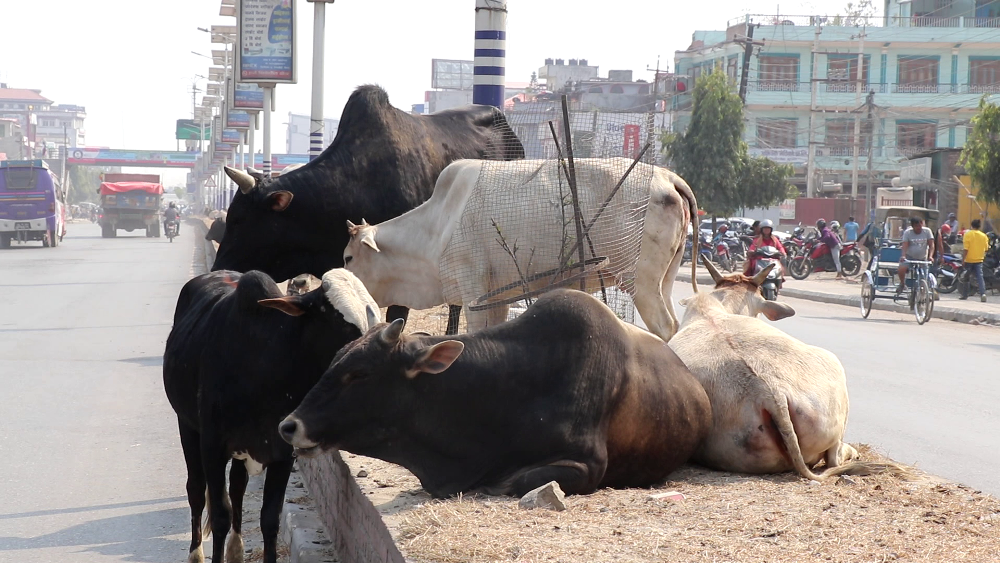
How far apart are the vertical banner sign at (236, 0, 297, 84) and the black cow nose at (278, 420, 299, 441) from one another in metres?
15.5

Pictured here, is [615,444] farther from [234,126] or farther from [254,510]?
[234,126]

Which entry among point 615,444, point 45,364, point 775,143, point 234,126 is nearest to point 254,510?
point 615,444

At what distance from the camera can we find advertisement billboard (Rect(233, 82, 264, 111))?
26016mm

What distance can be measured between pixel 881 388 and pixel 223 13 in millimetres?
20758

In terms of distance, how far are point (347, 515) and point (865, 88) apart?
54228mm

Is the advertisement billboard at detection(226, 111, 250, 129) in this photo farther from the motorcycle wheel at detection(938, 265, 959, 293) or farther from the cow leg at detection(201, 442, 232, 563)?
the cow leg at detection(201, 442, 232, 563)

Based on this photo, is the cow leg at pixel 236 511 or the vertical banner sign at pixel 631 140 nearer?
the cow leg at pixel 236 511

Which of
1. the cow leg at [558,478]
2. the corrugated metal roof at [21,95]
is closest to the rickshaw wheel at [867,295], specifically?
the cow leg at [558,478]

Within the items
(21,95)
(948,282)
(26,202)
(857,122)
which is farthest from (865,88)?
(21,95)

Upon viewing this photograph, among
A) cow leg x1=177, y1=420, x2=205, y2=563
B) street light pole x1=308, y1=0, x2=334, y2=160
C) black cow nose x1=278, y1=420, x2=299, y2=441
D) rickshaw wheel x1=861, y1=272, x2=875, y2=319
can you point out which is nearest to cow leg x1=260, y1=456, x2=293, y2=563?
cow leg x1=177, y1=420, x2=205, y2=563

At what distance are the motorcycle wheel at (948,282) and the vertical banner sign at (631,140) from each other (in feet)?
59.5

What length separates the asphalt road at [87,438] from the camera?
19.0 feet

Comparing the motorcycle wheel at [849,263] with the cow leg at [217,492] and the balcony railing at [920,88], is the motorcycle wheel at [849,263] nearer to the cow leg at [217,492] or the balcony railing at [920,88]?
the cow leg at [217,492]

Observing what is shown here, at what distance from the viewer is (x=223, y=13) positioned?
27109mm
